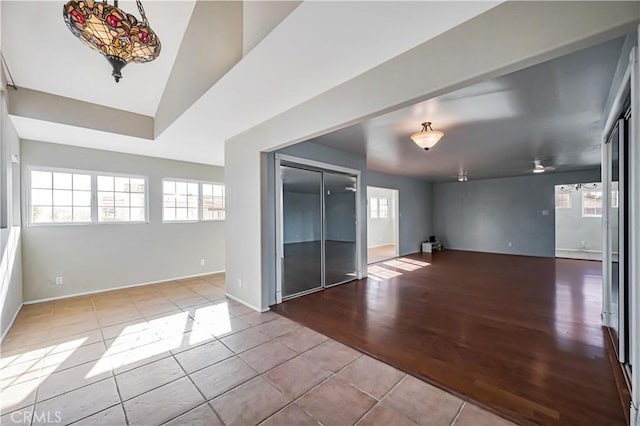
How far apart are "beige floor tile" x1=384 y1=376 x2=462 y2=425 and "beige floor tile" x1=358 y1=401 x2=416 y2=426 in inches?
1.5

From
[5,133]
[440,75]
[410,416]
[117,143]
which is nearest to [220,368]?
[410,416]

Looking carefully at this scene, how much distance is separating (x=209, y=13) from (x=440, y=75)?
2.63 m

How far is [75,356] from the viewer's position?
251cm

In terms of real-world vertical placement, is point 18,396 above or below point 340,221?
below

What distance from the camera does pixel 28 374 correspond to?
2.22m

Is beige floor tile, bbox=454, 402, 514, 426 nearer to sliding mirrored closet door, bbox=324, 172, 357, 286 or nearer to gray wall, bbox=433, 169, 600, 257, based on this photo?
sliding mirrored closet door, bbox=324, 172, 357, 286

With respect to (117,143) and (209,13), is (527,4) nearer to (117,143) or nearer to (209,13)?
(209,13)

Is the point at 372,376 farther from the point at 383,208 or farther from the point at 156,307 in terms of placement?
the point at 383,208

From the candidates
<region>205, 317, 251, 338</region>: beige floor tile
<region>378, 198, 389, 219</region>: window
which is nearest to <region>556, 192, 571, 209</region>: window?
<region>378, 198, 389, 219</region>: window

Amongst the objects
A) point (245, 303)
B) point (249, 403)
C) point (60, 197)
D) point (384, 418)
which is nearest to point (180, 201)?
point (60, 197)

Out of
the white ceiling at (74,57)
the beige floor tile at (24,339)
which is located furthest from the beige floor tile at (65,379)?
the white ceiling at (74,57)

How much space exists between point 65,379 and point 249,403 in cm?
164

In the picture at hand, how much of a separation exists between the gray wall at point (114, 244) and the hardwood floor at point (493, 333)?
299 cm

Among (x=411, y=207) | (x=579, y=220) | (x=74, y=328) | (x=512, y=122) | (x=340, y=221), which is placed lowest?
(x=74, y=328)
